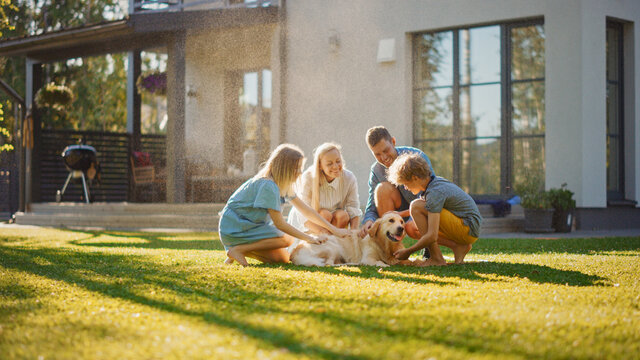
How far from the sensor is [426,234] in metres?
4.73

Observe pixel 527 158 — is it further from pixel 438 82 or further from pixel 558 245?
pixel 558 245

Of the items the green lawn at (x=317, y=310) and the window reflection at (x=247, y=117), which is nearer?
the green lawn at (x=317, y=310)

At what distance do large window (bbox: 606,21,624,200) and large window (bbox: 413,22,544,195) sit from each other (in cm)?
118

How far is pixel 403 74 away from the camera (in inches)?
433

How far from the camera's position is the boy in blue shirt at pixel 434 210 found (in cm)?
466

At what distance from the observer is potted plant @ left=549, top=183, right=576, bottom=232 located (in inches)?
362

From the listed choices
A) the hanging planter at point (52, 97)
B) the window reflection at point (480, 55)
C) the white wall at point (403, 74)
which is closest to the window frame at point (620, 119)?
the white wall at point (403, 74)

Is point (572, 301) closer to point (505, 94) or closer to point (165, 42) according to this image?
point (505, 94)

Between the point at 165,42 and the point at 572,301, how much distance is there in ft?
34.9

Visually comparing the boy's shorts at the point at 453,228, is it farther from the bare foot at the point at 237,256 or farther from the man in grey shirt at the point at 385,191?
the bare foot at the point at 237,256

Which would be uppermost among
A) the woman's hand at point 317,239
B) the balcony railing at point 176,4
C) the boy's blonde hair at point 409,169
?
the balcony railing at point 176,4

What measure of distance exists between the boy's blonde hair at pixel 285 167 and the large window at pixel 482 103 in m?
6.29

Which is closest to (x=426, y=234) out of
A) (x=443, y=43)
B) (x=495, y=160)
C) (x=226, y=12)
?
(x=495, y=160)

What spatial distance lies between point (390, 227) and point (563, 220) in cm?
542
